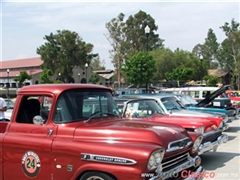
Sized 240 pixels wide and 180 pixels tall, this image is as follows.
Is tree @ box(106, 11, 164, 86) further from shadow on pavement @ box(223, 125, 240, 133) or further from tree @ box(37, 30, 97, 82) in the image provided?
shadow on pavement @ box(223, 125, 240, 133)

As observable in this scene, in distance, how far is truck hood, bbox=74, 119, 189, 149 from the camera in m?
4.16

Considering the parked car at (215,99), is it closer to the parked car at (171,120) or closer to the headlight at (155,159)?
the parked car at (171,120)

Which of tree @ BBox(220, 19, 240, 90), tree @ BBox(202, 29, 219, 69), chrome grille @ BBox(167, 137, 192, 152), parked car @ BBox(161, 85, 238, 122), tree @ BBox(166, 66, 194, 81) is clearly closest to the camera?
chrome grille @ BBox(167, 137, 192, 152)

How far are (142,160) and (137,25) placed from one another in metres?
61.2

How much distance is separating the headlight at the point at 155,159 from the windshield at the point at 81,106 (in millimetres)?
1297

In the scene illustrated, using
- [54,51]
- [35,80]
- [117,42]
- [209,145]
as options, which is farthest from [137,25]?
[209,145]

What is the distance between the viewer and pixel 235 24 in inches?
2466

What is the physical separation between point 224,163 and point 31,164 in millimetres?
5189

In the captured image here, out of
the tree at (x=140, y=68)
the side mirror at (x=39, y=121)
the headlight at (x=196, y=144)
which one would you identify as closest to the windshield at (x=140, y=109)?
the headlight at (x=196, y=144)

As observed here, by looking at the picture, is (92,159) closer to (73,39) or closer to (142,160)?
(142,160)

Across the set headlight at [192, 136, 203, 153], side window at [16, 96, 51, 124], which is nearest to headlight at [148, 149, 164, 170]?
headlight at [192, 136, 203, 153]

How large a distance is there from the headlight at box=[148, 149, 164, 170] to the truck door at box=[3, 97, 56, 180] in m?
1.43

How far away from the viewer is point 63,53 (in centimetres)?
6412

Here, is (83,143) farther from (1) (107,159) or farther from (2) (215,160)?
(2) (215,160)
